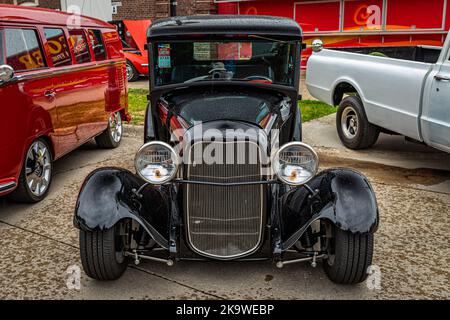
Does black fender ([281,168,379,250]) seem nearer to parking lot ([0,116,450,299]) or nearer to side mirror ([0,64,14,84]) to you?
parking lot ([0,116,450,299])

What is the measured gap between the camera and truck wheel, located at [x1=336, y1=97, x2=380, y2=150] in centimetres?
729

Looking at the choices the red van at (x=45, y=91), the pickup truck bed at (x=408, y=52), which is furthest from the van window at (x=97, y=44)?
the pickup truck bed at (x=408, y=52)

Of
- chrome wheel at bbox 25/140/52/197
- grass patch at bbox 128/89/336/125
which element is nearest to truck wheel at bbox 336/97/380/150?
grass patch at bbox 128/89/336/125

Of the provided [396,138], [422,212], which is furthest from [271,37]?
[396,138]

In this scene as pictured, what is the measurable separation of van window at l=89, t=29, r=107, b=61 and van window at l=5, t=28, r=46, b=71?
5.52 feet

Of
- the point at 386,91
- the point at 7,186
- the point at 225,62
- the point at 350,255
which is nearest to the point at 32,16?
the point at 7,186

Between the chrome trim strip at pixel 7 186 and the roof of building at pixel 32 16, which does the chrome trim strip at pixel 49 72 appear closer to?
the roof of building at pixel 32 16

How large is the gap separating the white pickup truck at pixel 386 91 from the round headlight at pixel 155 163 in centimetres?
228

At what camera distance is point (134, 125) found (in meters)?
9.53

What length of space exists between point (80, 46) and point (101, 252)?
397 cm

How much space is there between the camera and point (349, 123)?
25.5 ft

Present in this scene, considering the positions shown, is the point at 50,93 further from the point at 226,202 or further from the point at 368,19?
the point at 368,19

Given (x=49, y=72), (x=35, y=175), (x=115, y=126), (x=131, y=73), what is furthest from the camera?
(x=131, y=73)

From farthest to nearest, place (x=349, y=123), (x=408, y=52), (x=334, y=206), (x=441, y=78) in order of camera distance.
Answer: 1. (x=408, y=52)
2. (x=349, y=123)
3. (x=441, y=78)
4. (x=334, y=206)
